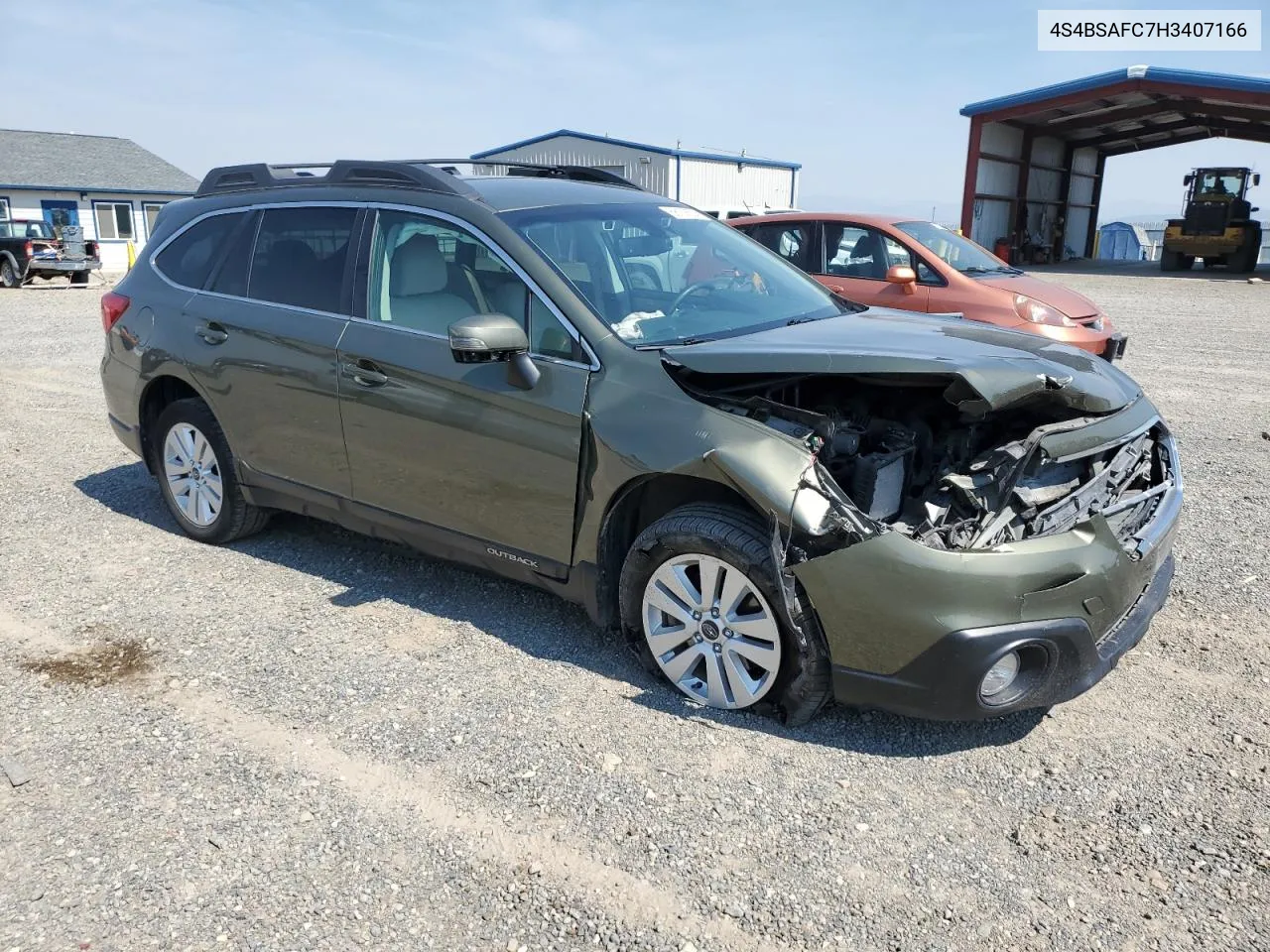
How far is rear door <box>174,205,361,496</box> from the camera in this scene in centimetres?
434

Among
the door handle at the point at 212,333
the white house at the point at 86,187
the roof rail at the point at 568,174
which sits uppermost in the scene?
the white house at the point at 86,187

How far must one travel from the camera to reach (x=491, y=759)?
10.6 feet

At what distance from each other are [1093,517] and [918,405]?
35.0 inches

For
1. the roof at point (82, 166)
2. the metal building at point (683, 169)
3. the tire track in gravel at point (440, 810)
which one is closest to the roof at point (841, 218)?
the tire track in gravel at point (440, 810)

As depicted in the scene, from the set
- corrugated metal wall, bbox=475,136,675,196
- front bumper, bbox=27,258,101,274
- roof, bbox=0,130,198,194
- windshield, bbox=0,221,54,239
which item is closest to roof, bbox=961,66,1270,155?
corrugated metal wall, bbox=475,136,675,196

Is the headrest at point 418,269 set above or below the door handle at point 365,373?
above

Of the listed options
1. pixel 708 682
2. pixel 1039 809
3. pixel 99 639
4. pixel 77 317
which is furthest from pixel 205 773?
pixel 77 317

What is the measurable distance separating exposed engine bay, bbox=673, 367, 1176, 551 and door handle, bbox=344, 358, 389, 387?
1397 millimetres

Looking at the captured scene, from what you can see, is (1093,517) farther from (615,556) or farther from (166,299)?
(166,299)

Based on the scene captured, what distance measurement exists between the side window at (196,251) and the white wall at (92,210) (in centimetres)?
3274

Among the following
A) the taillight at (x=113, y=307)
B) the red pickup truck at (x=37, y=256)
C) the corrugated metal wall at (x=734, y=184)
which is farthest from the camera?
the corrugated metal wall at (x=734, y=184)

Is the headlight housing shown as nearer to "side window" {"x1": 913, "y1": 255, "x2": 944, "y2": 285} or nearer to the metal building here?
"side window" {"x1": 913, "y1": 255, "x2": 944, "y2": 285}

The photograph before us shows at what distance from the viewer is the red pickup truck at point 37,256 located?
2495 centimetres

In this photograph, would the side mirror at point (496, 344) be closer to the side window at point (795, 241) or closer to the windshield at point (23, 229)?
the side window at point (795, 241)
